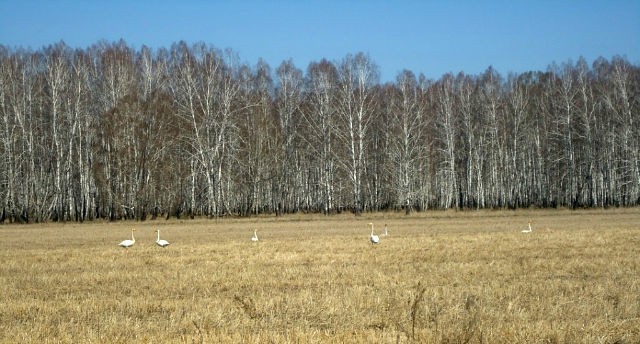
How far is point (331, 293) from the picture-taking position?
12984 millimetres

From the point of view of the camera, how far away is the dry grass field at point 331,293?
904cm

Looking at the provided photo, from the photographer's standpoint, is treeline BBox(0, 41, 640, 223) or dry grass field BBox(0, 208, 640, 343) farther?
treeline BBox(0, 41, 640, 223)

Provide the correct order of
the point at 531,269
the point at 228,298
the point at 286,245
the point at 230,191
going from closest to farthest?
the point at 228,298 → the point at 531,269 → the point at 286,245 → the point at 230,191

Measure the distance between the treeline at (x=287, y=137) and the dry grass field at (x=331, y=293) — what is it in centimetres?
3015

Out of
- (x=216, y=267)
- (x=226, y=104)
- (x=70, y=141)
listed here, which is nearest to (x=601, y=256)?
(x=216, y=267)

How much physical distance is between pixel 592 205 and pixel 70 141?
45.7m

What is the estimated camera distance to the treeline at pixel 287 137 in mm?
52812

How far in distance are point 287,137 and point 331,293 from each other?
161 feet

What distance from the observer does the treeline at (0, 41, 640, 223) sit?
52.8 meters

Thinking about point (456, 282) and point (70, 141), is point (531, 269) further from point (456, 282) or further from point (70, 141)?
point (70, 141)

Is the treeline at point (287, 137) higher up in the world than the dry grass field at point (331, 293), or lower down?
higher up

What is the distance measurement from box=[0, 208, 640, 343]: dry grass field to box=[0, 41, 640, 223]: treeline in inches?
1187

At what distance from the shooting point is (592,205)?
62000 mm

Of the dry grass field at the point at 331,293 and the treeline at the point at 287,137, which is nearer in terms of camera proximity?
the dry grass field at the point at 331,293
